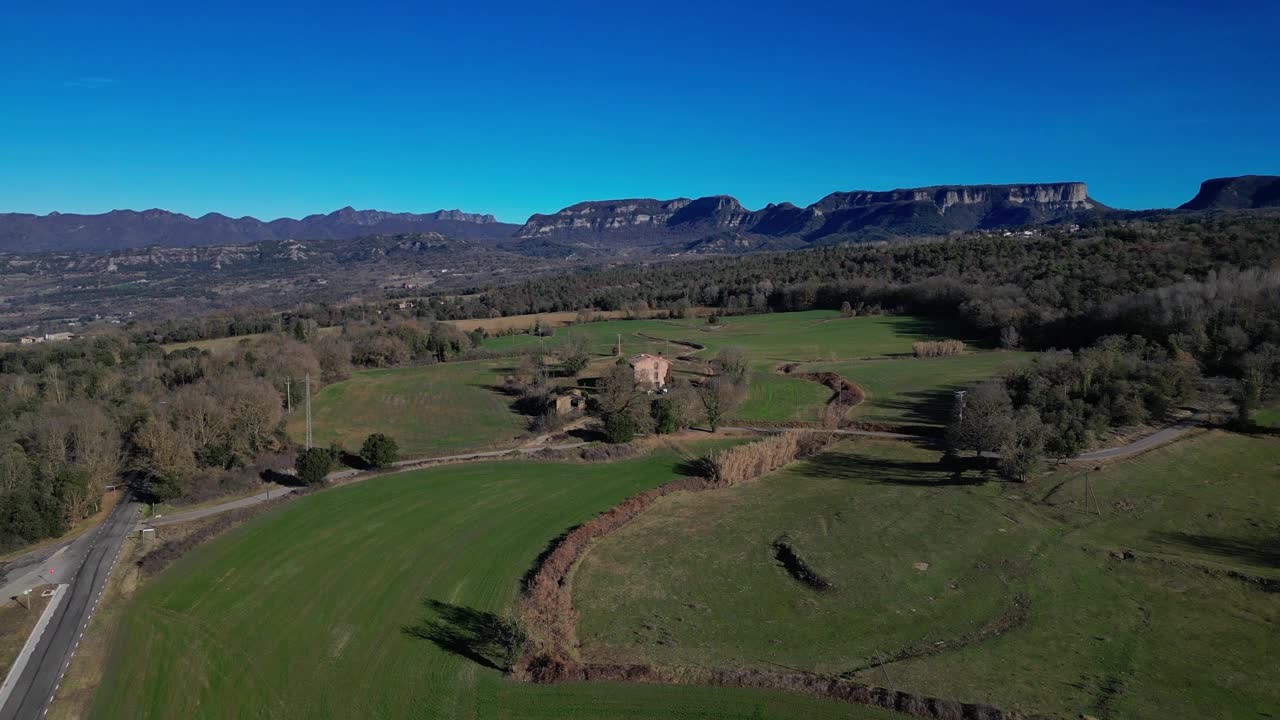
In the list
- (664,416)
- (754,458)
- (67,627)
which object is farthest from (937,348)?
(67,627)

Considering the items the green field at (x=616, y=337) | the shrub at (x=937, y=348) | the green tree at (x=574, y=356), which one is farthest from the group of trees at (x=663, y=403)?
the shrub at (x=937, y=348)

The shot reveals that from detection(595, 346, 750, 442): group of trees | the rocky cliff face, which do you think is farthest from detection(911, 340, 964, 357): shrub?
the rocky cliff face

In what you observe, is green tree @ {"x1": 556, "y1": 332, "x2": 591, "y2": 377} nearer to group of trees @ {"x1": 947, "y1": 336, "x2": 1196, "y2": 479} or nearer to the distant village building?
the distant village building

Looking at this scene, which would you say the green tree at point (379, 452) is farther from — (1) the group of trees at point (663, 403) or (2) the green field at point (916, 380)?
(2) the green field at point (916, 380)

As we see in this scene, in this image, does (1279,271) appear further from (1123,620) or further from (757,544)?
(757,544)

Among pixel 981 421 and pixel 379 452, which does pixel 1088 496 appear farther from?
pixel 379 452

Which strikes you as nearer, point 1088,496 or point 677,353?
point 1088,496

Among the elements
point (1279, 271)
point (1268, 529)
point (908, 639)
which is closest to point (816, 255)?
point (1279, 271)
